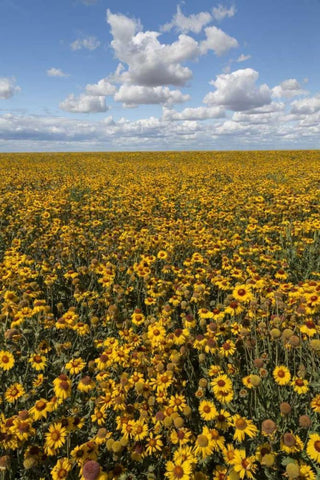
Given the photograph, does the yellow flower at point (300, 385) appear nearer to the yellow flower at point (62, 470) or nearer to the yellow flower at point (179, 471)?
the yellow flower at point (179, 471)

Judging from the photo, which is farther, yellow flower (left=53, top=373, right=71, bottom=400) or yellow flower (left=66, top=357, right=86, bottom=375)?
yellow flower (left=66, top=357, right=86, bottom=375)

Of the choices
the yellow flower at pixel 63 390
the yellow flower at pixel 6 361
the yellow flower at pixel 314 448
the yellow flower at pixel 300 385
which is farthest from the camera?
the yellow flower at pixel 6 361

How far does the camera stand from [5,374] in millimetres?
3145

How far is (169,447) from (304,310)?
1.79m

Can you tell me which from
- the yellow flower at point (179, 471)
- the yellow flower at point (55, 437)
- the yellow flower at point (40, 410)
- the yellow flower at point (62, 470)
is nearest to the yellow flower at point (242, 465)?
the yellow flower at point (179, 471)

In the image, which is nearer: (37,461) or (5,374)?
(37,461)

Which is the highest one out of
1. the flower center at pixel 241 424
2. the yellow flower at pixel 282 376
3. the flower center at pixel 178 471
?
the yellow flower at pixel 282 376

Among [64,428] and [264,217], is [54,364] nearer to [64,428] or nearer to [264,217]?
[64,428]

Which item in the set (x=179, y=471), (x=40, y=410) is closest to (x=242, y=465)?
(x=179, y=471)

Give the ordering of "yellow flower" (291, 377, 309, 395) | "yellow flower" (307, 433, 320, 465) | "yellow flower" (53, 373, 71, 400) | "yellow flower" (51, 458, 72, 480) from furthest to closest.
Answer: "yellow flower" (291, 377, 309, 395) → "yellow flower" (53, 373, 71, 400) → "yellow flower" (307, 433, 320, 465) → "yellow flower" (51, 458, 72, 480)

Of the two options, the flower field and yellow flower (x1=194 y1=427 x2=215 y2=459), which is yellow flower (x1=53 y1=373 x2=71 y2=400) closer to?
the flower field

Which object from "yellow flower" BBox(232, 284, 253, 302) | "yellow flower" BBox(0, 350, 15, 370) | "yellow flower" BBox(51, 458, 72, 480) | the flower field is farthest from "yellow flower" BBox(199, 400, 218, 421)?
"yellow flower" BBox(0, 350, 15, 370)

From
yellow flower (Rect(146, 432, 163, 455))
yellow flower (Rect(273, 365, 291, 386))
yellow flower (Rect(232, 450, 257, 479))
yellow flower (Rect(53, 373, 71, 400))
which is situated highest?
yellow flower (Rect(53, 373, 71, 400))

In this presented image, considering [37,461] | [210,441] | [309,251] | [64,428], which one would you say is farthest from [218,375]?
[309,251]
